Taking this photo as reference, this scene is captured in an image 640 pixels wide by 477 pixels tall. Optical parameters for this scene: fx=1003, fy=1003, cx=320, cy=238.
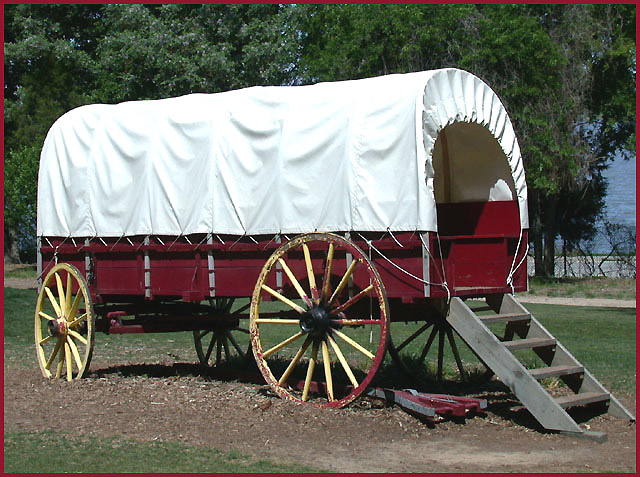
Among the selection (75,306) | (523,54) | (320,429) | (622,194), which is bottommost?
(320,429)

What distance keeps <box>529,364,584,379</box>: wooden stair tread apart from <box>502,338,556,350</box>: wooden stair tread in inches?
9.8

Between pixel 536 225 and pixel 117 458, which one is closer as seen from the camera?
pixel 117 458

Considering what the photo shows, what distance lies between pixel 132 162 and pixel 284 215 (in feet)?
8.13

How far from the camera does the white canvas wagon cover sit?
32.0 ft

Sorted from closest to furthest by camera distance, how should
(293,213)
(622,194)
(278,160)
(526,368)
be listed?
1. (526,368)
2. (293,213)
3. (278,160)
4. (622,194)

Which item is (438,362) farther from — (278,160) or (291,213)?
(278,160)

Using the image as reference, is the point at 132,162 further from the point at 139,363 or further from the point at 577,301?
the point at 577,301

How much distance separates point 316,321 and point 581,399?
263 centimetres

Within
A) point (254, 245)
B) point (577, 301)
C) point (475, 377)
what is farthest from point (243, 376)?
point (577, 301)

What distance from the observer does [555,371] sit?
9.68 meters

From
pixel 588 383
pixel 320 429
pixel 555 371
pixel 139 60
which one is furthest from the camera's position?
pixel 139 60

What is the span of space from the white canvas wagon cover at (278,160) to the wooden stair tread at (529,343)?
140 cm

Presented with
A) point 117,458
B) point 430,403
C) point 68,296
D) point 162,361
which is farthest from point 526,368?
point 162,361

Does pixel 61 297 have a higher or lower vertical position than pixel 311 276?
lower
